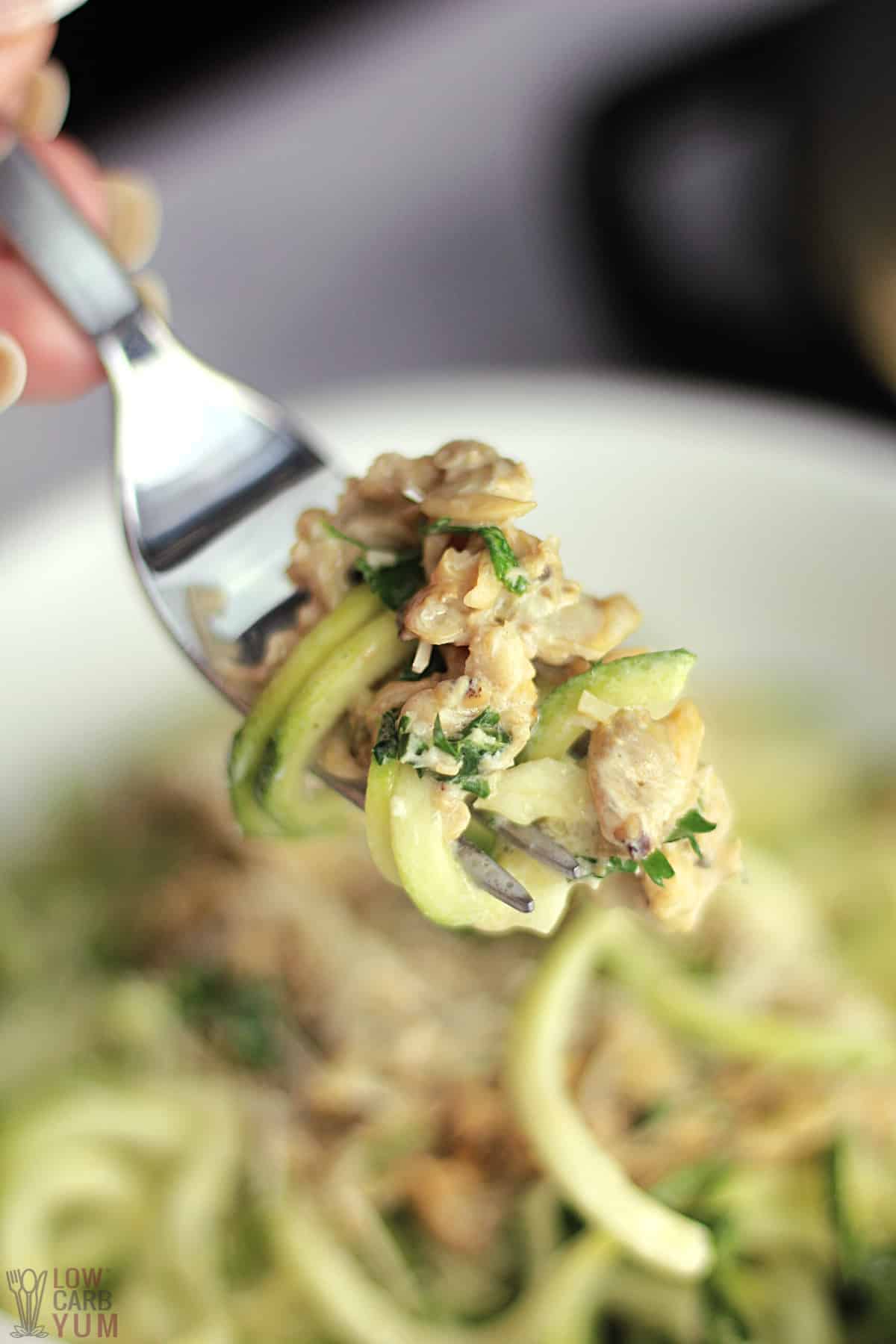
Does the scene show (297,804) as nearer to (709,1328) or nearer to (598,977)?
(598,977)

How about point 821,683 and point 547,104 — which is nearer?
point 821,683

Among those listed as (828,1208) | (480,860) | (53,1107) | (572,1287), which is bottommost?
(828,1208)

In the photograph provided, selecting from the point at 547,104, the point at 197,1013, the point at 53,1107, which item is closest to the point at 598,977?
the point at 197,1013

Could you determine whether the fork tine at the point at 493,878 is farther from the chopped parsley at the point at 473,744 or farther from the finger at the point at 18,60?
the finger at the point at 18,60

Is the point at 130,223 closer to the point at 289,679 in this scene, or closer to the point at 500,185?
the point at 289,679

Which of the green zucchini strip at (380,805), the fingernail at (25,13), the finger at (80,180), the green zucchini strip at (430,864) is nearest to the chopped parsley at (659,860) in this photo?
the green zucchini strip at (430,864)

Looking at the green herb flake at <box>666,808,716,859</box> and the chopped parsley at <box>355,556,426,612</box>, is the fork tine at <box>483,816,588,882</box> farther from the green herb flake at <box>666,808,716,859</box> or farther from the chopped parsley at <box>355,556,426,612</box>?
the chopped parsley at <box>355,556,426,612</box>
